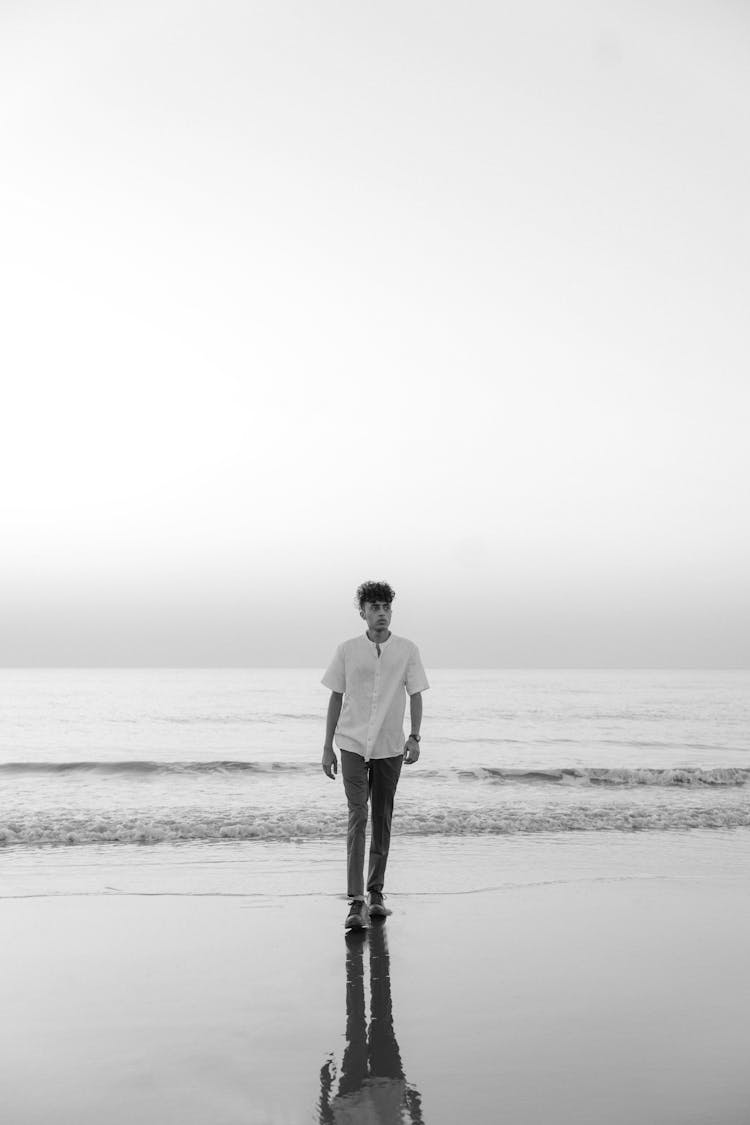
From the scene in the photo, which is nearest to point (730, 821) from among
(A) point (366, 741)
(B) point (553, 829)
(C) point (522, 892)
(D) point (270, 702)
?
(B) point (553, 829)

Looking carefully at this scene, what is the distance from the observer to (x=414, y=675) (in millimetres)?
5625

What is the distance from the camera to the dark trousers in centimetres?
547

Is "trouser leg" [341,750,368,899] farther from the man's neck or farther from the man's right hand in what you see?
the man's neck

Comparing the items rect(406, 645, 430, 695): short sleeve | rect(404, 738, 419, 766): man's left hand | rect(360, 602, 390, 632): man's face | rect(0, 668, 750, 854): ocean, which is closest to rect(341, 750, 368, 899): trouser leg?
rect(404, 738, 419, 766): man's left hand

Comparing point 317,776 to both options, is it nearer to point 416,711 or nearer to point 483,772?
point 483,772

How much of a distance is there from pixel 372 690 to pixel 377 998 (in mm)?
1895

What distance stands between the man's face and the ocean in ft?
14.3

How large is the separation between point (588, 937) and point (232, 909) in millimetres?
2455

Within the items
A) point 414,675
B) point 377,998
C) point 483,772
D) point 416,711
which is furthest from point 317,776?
point 377,998

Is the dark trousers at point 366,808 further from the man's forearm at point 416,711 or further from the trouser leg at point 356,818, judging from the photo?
the man's forearm at point 416,711

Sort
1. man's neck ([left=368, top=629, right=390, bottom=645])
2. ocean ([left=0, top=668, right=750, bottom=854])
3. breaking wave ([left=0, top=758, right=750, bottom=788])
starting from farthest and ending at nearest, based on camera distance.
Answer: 1. breaking wave ([left=0, top=758, right=750, bottom=788])
2. ocean ([left=0, top=668, right=750, bottom=854])
3. man's neck ([left=368, top=629, right=390, bottom=645])

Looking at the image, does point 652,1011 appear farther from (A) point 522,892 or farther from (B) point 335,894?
(B) point 335,894

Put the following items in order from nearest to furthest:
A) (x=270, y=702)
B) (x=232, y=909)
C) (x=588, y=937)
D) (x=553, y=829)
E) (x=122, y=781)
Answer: (x=588, y=937)
(x=232, y=909)
(x=553, y=829)
(x=122, y=781)
(x=270, y=702)

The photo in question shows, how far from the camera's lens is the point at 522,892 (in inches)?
256
